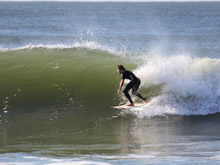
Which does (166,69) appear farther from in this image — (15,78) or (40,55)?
(40,55)

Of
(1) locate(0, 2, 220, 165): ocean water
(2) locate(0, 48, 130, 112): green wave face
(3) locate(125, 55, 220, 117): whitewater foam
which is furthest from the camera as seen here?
(2) locate(0, 48, 130, 112): green wave face

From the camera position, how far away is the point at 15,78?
49.4 ft

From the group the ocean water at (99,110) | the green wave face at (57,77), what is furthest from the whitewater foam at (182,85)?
the green wave face at (57,77)

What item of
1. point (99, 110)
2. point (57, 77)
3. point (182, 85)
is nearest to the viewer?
point (99, 110)

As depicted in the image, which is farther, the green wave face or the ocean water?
the green wave face

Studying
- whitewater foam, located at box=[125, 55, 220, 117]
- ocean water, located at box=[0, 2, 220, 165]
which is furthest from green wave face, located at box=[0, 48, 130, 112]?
whitewater foam, located at box=[125, 55, 220, 117]

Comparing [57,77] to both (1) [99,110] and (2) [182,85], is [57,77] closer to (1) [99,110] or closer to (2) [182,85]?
(1) [99,110]

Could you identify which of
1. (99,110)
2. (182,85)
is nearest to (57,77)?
(99,110)

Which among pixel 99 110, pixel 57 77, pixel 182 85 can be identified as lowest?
pixel 99 110

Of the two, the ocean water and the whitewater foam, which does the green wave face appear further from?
the whitewater foam

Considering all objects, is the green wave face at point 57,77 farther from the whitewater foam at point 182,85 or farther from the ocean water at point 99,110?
the whitewater foam at point 182,85

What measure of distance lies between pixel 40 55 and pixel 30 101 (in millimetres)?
5301

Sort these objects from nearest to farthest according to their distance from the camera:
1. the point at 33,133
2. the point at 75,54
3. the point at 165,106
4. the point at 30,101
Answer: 1. the point at 33,133
2. the point at 165,106
3. the point at 30,101
4. the point at 75,54

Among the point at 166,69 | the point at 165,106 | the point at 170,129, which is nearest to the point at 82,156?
the point at 170,129
